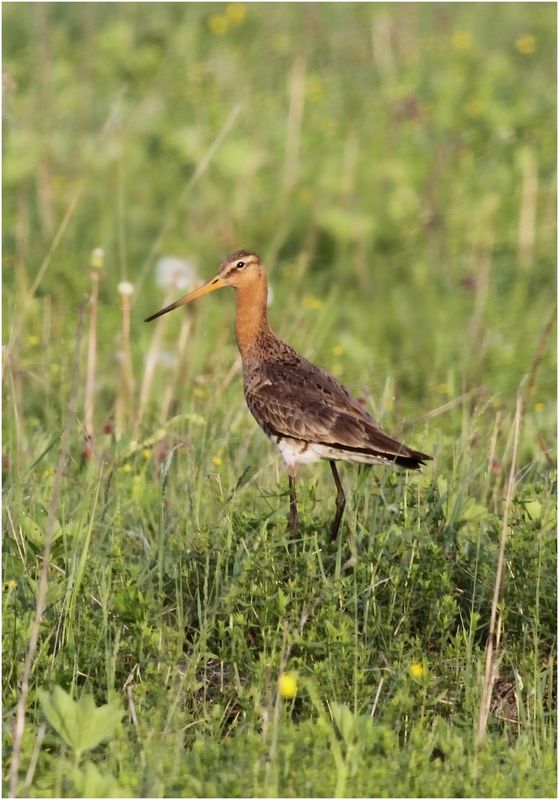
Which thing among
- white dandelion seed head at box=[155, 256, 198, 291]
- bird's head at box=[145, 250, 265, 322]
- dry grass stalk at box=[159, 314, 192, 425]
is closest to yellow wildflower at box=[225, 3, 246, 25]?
white dandelion seed head at box=[155, 256, 198, 291]

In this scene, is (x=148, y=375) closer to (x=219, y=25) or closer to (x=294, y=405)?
(x=294, y=405)

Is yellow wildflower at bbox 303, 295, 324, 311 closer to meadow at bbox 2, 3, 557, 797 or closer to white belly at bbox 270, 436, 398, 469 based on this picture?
meadow at bbox 2, 3, 557, 797

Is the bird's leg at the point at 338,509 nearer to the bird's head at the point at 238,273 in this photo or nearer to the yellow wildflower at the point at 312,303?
the bird's head at the point at 238,273

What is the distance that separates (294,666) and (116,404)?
9.45ft

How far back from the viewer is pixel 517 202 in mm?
9773

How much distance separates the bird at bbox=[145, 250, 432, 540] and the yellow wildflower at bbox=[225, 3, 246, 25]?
248 inches

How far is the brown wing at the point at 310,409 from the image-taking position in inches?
207

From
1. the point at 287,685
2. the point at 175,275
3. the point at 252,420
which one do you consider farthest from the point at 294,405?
the point at 175,275

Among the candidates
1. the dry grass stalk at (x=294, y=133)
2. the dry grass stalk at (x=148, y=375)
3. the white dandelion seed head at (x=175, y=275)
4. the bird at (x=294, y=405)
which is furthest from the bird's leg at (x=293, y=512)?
the dry grass stalk at (x=294, y=133)

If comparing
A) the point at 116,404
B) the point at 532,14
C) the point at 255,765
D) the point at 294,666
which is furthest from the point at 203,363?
the point at 532,14

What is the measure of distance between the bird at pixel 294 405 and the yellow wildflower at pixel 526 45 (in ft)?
20.2

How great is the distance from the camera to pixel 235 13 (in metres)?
11.9

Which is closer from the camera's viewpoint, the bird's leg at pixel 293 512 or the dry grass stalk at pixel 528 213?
the bird's leg at pixel 293 512

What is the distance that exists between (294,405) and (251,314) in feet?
2.06
